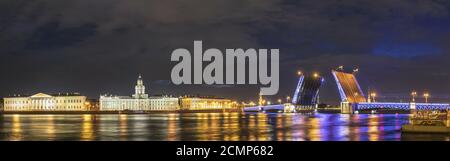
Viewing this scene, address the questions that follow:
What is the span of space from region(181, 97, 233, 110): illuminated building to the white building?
3.41m

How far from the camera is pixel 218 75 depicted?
31.1 metres

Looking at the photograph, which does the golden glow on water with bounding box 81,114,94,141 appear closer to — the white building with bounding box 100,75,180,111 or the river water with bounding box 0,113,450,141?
the river water with bounding box 0,113,450,141

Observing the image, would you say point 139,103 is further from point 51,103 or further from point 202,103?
point 51,103

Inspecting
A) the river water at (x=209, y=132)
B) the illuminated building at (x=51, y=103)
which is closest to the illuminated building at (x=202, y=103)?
the illuminated building at (x=51, y=103)

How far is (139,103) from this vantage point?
470 ft

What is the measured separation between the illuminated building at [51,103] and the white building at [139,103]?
8481 mm

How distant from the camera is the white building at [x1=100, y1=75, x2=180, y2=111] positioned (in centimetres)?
14275

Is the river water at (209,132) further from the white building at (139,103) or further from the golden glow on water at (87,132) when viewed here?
the white building at (139,103)

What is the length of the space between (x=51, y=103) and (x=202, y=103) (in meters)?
36.8

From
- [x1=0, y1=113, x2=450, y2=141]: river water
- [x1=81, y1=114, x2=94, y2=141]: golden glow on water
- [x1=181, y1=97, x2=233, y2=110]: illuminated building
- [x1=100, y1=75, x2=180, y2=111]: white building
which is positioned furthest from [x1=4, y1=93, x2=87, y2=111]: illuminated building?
[x1=81, y1=114, x2=94, y2=141]: golden glow on water

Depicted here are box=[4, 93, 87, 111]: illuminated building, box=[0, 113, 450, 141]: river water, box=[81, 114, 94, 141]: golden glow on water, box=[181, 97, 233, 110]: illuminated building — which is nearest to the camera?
box=[0, 113, 450, 141]: river water

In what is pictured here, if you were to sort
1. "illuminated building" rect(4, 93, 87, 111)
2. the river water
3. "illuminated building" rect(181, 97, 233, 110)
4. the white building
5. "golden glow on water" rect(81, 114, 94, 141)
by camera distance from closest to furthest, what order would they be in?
the river water
"golden glow on water" rect(81, 114, 94, 141)
"illuminated building" rect(4, 93, 87, 111)
the white building
"illuminated building" rect(181, 97, 233, 110)

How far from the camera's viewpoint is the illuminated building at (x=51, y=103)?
133875 mm
